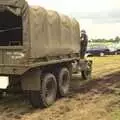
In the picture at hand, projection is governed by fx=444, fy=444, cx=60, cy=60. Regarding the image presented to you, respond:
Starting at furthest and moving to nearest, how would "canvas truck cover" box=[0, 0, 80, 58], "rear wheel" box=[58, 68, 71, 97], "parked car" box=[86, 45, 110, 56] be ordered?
"parked car" box=[86, 45, 110, 56] < "rear wheel" box=[58, 68, 71, 97] < "canvas truck cover" box=[0, 0, 80, 58]

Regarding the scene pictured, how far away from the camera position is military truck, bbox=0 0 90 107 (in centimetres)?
1130

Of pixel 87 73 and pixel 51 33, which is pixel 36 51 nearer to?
pixel 51 33

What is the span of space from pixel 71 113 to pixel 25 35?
2.34m

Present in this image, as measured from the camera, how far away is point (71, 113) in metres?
11.5

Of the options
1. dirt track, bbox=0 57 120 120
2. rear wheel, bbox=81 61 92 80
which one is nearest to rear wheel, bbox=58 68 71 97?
dirt track, bbox=0 57 120 120

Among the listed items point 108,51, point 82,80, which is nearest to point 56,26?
point 82,80

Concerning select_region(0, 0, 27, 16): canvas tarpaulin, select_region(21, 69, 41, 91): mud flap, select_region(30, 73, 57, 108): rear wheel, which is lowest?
select_region(30, 73, 57, 108): rear wheel

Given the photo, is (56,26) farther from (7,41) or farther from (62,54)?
(7,41)

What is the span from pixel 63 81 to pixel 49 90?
1.79m

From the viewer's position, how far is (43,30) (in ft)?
40.5

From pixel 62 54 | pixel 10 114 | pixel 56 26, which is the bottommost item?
pixel 10 114

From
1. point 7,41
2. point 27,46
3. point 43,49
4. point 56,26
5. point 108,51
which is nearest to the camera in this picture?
point 27,46

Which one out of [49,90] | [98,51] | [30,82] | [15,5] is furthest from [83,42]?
[98,51]

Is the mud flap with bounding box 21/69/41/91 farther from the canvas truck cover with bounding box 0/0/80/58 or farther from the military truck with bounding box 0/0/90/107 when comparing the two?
the canvas truck cover with bounding box 0/0/80/58
